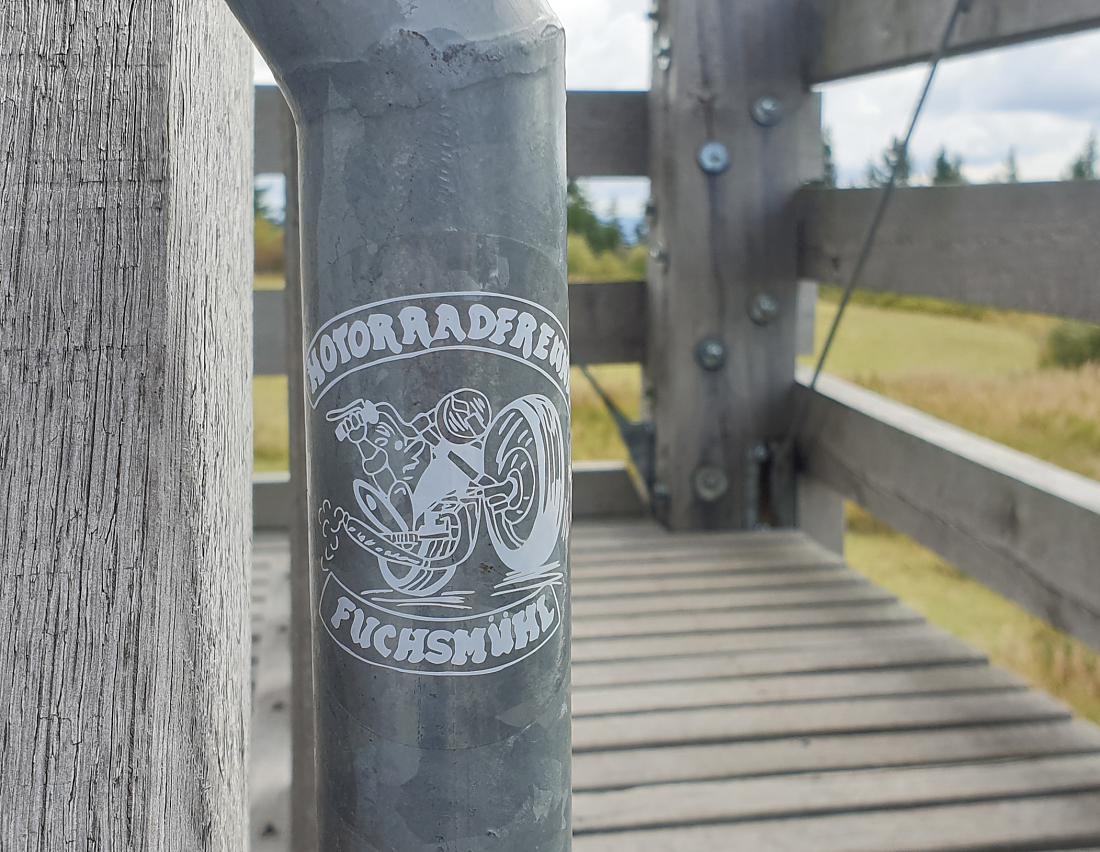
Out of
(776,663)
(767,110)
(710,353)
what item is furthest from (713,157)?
(776,663)

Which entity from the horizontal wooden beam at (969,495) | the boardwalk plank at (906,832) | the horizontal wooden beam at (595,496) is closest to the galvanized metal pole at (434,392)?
the boardwalk plank at (906,832)

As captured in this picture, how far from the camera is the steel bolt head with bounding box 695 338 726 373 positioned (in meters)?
2.38

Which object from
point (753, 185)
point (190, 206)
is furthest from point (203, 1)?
point (753, 185)

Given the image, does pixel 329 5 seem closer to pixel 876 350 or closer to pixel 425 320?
pixel 425 320

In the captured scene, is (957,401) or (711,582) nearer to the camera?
(711,582)

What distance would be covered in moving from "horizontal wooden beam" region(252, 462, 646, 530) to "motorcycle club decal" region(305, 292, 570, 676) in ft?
6.64

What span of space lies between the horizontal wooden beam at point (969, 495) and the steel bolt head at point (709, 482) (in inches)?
7.0

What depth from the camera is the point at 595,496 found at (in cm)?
266

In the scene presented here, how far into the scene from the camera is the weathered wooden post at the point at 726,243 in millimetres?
2350

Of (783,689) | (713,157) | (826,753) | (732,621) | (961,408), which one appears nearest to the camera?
(826,753)

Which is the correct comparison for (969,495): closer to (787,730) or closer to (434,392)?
(787,730)

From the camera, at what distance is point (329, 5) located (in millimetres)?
569

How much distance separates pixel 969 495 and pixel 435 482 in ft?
4.64

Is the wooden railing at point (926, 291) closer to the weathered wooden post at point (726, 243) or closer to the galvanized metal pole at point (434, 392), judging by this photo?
the weathered wooden post at point (726, 243)
